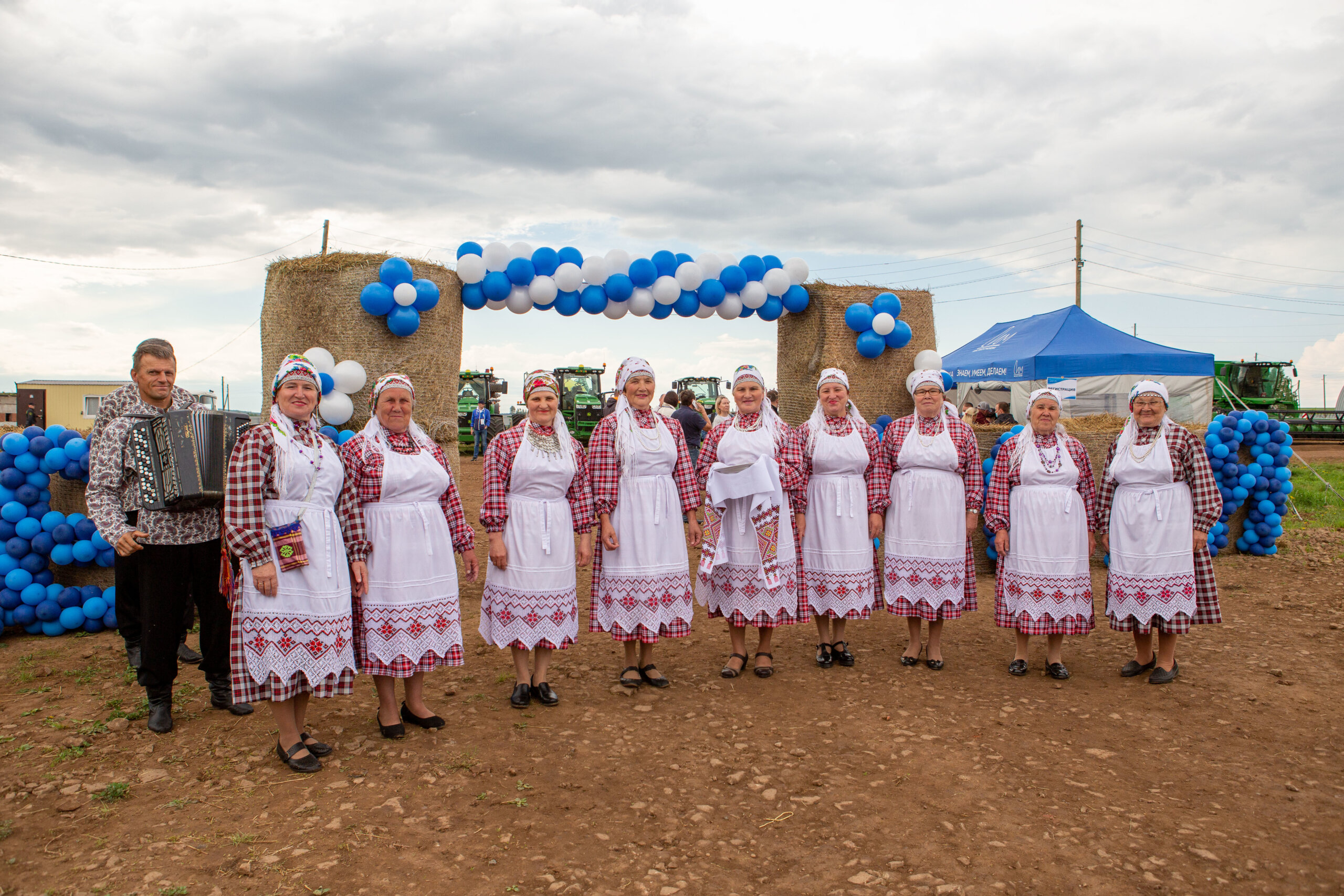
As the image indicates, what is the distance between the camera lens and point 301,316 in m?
6.70

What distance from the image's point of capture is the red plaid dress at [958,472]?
467cm

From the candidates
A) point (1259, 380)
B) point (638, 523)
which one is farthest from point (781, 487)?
point (1259, 380)

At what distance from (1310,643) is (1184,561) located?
5.95 ft

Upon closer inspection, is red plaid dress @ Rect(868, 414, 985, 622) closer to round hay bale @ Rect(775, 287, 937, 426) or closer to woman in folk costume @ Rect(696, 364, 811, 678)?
woman in folk costume @ Rect(696, 364, 811, 678)

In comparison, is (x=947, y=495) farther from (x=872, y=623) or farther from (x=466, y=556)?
(x=466, y=556)

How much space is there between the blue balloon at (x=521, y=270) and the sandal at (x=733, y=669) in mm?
3917

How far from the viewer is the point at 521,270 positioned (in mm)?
7055

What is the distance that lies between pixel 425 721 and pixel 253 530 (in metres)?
1.33

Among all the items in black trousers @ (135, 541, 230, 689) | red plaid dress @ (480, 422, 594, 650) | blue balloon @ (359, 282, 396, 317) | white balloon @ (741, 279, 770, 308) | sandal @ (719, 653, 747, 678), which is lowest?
sandal @ (719, 653, 747, 678)

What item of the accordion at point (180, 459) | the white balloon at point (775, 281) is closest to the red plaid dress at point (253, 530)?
the accordion at point (180, 459)

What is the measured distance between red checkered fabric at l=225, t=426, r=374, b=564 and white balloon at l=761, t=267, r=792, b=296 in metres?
5.72

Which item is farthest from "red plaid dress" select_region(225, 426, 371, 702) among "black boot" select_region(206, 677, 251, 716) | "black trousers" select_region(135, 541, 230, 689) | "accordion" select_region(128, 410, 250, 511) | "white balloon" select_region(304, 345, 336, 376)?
"white balloon" select_region(304, 345, 336, 376)

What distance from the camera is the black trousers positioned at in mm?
3781

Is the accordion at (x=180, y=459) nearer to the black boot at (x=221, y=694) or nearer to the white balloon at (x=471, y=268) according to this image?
the black boot at (x=221, y=694)
